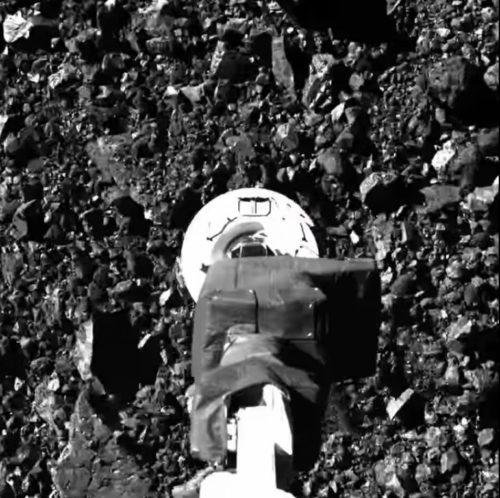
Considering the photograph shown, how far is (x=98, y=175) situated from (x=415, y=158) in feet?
1.36

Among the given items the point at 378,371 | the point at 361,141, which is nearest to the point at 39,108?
the point at 361,141

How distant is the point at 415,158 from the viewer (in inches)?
65.7

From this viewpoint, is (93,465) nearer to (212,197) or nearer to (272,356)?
(212,197)

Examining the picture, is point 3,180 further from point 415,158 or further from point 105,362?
point 415,158

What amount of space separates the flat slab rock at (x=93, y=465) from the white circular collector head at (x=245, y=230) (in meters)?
0.22

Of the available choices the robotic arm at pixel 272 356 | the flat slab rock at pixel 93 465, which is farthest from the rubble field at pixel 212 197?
the robotic arm at pixel 272 356

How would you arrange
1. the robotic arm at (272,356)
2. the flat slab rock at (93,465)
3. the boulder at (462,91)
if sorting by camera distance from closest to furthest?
1. the robotic arm at (272,356)
2. the boulder at (462,91)
3. the flat slab rock at (93,465)

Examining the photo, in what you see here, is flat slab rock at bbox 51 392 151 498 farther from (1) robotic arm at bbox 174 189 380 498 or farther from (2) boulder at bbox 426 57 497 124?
(2) boulder at bbox 426 57 497 124

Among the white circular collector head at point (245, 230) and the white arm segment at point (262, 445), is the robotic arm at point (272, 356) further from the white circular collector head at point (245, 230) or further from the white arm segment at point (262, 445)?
the white circular collector head at point (245, 230)

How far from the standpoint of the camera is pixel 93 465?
178 centimetres

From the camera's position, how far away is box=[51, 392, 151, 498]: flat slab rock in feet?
5.77

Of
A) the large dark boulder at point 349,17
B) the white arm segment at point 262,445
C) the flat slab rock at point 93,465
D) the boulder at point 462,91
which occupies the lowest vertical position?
the white arm segment at point 262,445

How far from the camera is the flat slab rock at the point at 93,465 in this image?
176cm

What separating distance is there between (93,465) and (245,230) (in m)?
0.36
